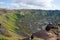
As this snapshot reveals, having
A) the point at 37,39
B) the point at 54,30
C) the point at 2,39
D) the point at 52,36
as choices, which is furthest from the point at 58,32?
the point at 2,39

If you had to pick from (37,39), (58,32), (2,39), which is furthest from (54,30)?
(2,39)

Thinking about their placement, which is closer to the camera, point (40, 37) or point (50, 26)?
point (40, 37)

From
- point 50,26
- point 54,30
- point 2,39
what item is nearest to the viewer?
point 54,30

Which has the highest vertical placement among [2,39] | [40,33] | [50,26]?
[40,33]

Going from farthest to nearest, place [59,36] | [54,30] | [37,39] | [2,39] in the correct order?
1. [2,39]
2. [54,30]
3. [59,36]
4. [37,39]

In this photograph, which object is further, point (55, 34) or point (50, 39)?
point (55, 34)

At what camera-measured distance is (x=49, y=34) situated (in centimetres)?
10788

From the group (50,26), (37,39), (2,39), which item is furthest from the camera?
(2,39)

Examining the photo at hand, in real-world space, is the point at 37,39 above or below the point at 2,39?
above

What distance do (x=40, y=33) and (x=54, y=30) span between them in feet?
65.5

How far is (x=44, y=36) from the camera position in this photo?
346 ft

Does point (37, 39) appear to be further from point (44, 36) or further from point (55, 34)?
point (55, 34)

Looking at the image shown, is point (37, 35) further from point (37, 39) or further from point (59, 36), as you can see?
point (59, 36)

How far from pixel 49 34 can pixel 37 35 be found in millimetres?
7156
